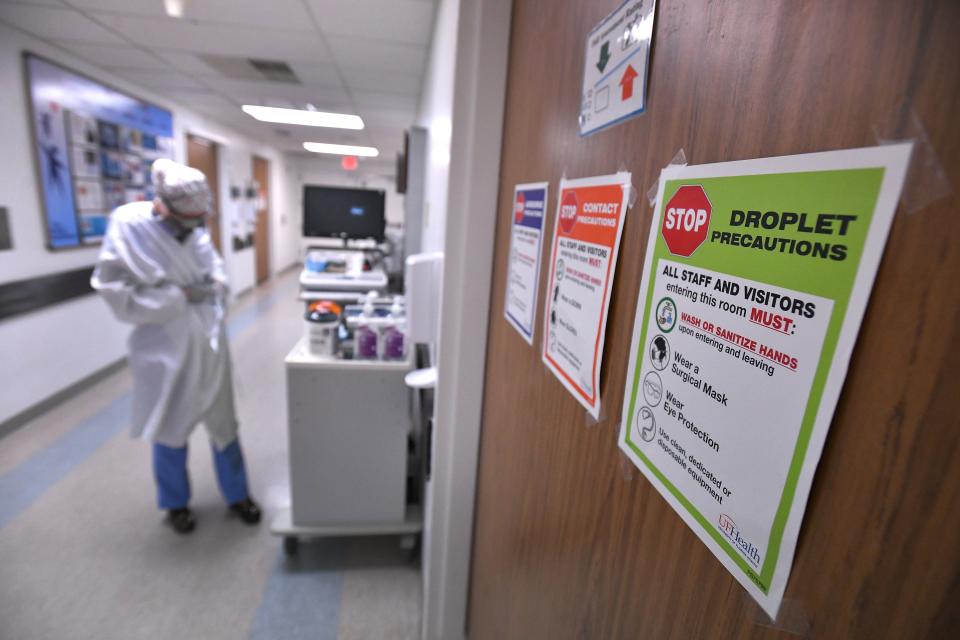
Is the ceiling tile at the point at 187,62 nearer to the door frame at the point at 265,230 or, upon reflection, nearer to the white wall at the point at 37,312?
the white wall at the point at 37,312

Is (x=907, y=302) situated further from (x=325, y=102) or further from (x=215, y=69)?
(x=325, y=102)

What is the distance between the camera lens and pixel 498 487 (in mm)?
1139

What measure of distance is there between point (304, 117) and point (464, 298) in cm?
487

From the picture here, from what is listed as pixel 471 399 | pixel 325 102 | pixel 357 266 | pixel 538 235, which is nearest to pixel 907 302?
pixel 538 235

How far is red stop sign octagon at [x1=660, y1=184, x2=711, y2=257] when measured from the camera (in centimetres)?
39

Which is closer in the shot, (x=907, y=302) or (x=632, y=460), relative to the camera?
(x=907, y=302)

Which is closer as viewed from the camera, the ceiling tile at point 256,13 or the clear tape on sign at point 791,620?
the clear tape on sign at point 791,620

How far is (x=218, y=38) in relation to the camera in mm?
2811

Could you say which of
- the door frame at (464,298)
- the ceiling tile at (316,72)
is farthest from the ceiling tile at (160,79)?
the door frame at (464,298)

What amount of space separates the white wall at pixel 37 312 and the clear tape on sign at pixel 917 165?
3.84 m

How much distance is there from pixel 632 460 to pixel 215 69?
4174mm

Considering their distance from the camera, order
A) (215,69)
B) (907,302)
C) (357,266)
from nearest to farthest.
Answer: (907,302)
(215,69)
(357,266)

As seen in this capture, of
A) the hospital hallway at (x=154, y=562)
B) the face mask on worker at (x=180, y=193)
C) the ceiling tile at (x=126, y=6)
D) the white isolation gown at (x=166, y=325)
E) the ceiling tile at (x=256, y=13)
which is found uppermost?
the ceiling tile at (x=256, y=13)

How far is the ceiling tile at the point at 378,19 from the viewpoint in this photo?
2230 mm
